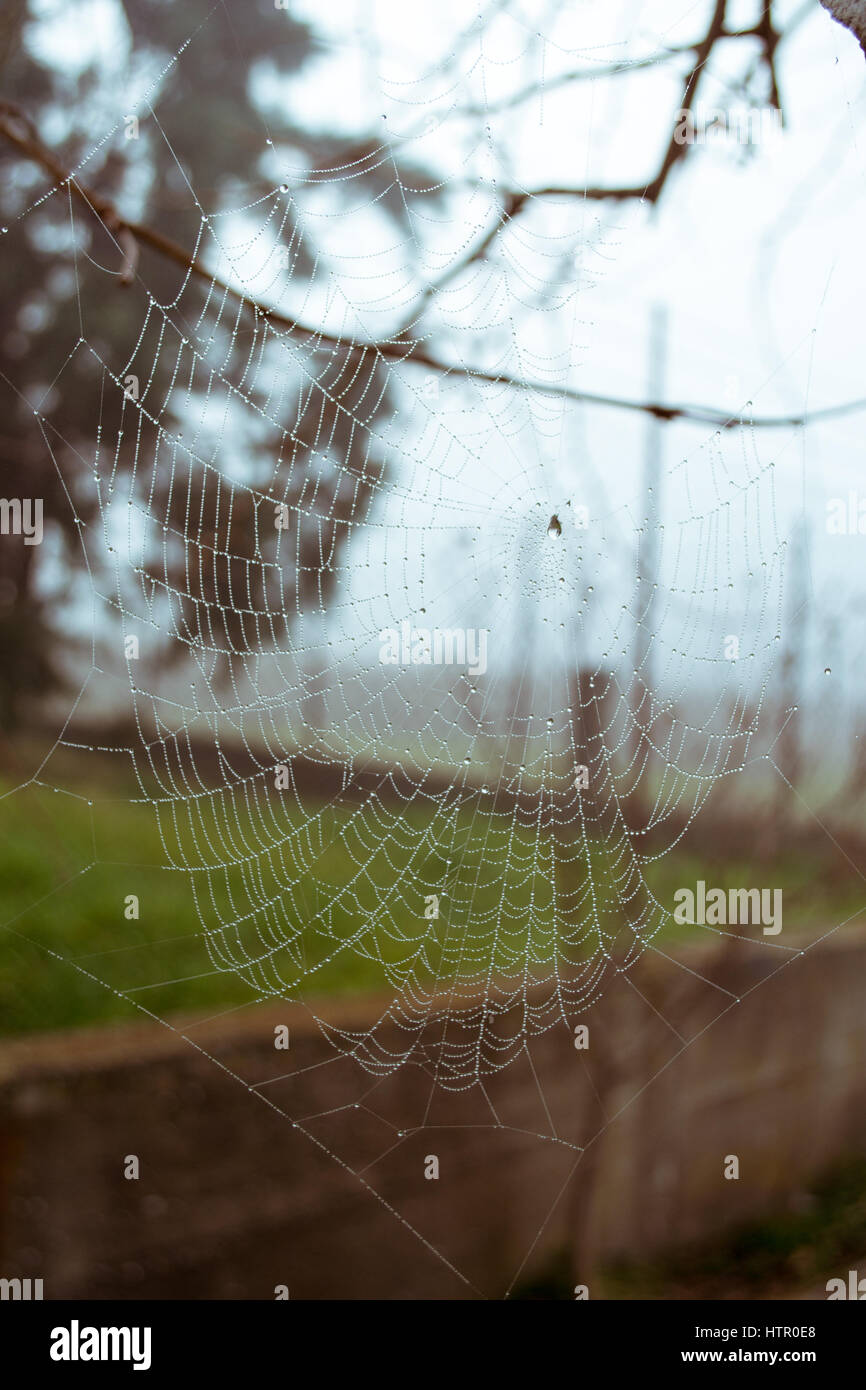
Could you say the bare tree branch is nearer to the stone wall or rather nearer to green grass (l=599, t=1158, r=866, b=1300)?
the stone wall

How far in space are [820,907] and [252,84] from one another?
2.66 m

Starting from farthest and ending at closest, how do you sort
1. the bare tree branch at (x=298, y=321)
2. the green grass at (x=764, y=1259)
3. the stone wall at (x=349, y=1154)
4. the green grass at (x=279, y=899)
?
the green grass at (x=764, y=1259)
the green grass at (x=279, y=899)
the stone wall at (x=349, y=1154)
the bare tree branch at (x=298, y=321)

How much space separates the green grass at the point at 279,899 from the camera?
2.21m

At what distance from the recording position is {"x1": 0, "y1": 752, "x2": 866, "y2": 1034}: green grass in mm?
2207

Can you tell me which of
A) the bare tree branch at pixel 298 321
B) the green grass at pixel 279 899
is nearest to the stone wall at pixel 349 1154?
the green grass at pixel 279 899

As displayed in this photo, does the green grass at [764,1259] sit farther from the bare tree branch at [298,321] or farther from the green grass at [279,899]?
the bare tree branch at [298,321]

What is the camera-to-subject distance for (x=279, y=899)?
2199 mm

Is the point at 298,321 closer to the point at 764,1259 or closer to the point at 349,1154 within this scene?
the point at 349,1154

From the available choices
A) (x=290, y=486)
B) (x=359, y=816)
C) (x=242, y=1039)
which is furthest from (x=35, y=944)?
(x=290, y=486)

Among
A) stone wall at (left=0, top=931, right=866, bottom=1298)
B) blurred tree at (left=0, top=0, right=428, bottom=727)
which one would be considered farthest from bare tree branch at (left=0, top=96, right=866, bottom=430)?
stone wall at (left=0, top=931, right=866, bottom=1298)

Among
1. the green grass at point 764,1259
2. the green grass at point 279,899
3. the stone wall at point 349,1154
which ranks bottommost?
the green grass at point 764,1259

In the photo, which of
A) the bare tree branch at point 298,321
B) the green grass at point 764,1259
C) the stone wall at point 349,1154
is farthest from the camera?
the green grass at point 764,1259

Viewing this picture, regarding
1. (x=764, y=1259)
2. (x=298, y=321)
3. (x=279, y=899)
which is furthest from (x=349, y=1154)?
(x=298, y=321)

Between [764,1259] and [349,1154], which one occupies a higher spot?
[349,1154]
